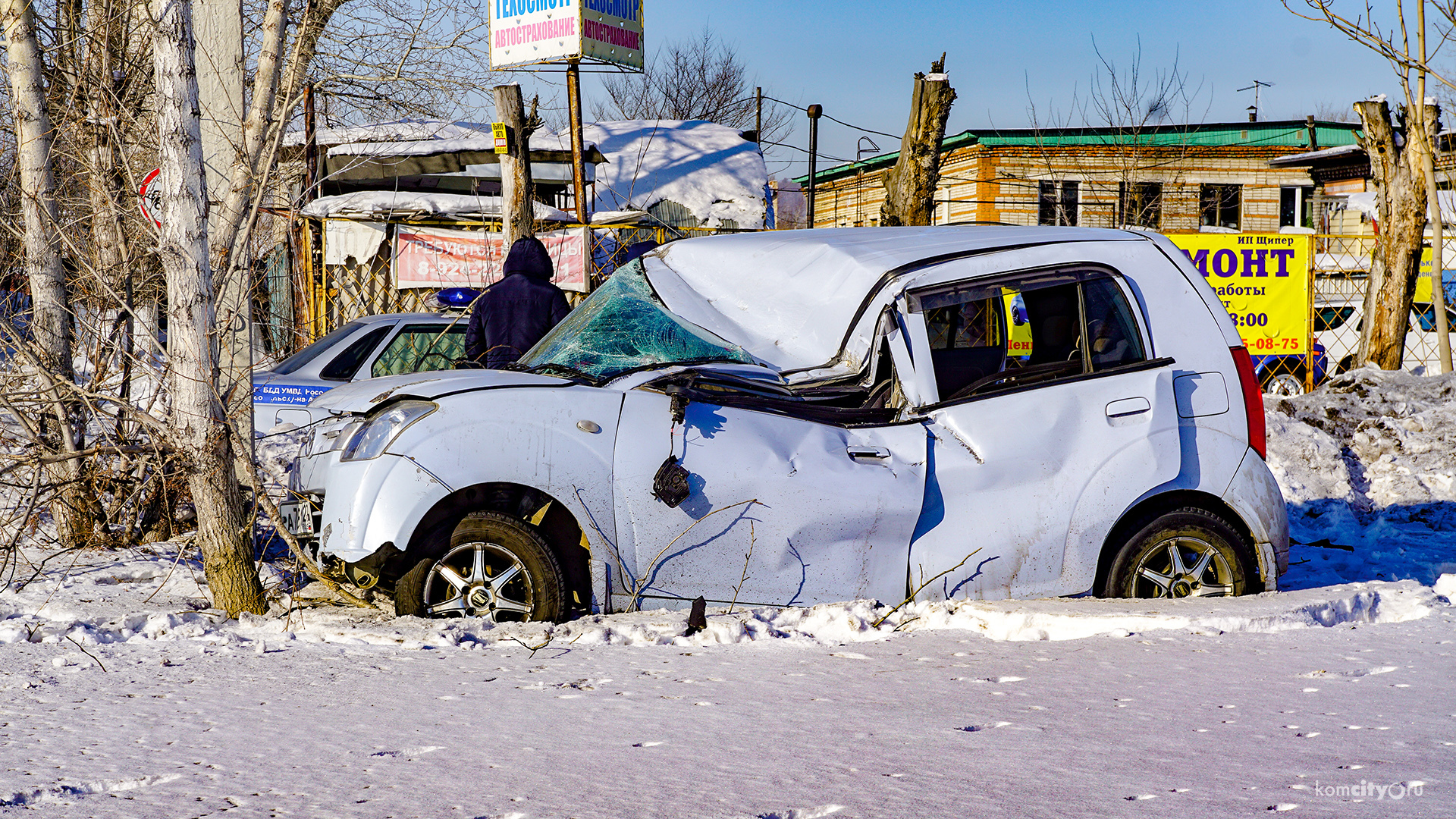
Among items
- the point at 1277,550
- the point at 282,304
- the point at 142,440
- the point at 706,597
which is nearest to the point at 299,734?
the point at 706,597

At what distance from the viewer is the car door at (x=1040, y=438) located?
4445 mm

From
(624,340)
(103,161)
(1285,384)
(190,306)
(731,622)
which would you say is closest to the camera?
(731,622)

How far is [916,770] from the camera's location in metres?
2.81

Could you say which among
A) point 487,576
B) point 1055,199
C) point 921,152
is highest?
point 1055,199

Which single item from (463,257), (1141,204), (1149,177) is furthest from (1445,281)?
(463,257)

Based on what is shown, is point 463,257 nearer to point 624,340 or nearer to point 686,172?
point 624,340

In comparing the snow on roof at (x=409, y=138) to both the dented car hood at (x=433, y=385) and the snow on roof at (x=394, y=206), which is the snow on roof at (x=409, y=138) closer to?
the snow on roof at (x=394, y=206)

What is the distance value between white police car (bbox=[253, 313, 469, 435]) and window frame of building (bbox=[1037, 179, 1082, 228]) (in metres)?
20.5

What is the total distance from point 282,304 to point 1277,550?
40.3ft

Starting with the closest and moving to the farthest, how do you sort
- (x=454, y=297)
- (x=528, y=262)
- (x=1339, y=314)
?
(x=528, y=262), (x=454, y=297), (x=1339, y=314)

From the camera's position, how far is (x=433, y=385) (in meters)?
4.38

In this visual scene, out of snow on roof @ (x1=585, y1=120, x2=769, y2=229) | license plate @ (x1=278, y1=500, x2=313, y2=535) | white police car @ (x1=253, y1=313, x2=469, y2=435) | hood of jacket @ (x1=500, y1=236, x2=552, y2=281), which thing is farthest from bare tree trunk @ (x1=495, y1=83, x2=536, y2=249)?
snow on roof @ (x1=585, y1=120, x2=769, y2=229)

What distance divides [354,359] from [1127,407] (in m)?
5.40

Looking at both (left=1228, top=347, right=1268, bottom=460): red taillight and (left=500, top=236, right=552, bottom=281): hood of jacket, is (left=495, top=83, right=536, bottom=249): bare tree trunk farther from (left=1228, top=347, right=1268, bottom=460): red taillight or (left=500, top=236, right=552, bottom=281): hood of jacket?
(left=1228, top=347, right=1268, bottom=460): red taillight
